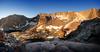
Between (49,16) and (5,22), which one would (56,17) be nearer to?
(49,16)

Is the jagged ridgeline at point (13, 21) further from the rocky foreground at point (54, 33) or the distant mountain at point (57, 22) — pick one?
the distant mountain at point (57, 22)

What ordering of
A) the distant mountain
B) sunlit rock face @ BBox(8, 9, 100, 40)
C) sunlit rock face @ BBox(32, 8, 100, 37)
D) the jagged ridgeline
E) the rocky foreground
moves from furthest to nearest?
the jagged ridgeline < sunlit rock face @ BBox(32, 8, 100, 37) < the distant mountain < sunlit rock face @ BBox(8, 9, 100, 40) < the rocky foreground

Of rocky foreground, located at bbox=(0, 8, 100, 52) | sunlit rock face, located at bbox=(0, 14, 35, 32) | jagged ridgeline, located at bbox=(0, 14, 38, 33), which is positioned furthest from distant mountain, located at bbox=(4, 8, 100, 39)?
sunlit rock face, located at bbox=(0, 14, 35, 32)

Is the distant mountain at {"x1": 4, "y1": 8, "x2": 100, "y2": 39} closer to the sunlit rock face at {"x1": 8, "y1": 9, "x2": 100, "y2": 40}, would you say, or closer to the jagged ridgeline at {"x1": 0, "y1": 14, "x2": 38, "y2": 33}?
the sunlit rock face at {"x1": 8, "y1": 9, "x2": 100, "y2": 40}

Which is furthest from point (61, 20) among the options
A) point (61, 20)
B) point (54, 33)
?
point (54, 33)

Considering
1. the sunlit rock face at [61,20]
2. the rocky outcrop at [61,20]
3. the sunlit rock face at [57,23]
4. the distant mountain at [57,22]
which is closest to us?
the sunlit rock face at [57,23]

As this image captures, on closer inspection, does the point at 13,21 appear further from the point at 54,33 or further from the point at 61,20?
the point at 54,33

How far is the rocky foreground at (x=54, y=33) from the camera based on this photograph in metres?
21.7

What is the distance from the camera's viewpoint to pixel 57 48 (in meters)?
21.2

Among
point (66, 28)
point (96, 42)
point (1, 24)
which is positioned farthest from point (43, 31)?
point (96, 42)

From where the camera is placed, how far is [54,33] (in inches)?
2559

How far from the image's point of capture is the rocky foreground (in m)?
21.7

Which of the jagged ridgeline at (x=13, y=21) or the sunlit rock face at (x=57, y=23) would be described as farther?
the jagged ridgeline at (x=13, y=21)

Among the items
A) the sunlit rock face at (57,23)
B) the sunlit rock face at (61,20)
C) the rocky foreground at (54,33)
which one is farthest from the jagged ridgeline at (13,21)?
the sunlit rock face at (61,20)
